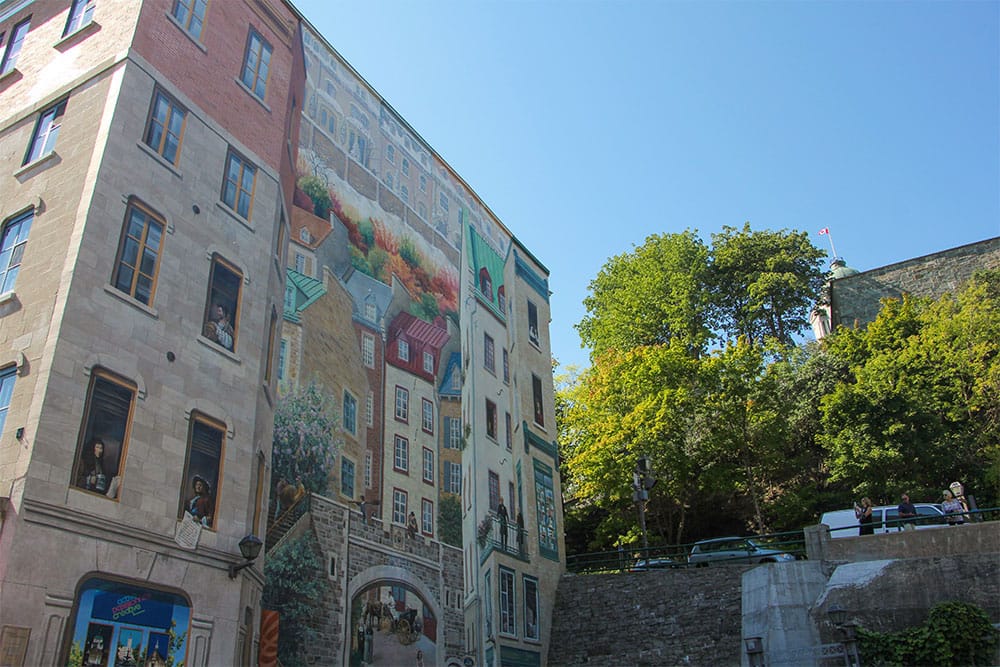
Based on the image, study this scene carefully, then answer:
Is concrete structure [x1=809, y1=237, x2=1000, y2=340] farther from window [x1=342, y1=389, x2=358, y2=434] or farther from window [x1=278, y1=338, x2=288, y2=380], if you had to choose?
window [x1=278, y1=338, x2=288, y2=380]

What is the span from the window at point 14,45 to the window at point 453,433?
1372cm

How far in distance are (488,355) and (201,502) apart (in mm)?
14454

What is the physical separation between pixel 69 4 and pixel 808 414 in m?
29.0

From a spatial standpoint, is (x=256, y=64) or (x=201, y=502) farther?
(x=256, y=64)

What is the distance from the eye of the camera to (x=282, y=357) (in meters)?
17.7

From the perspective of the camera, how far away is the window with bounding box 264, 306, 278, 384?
1684 centimetres

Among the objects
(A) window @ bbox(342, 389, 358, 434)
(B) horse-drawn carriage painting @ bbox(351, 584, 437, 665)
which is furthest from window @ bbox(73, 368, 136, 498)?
(B) horse-drawn carriage painting @ bbox(351, 584, 437, 665)

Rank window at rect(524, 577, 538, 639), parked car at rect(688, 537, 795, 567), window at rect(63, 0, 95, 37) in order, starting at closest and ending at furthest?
window at rect(63, 0, 95, 37) → parked car at rect(688, 537, 795, 567) → window at rect(524, 577, 538, 639)

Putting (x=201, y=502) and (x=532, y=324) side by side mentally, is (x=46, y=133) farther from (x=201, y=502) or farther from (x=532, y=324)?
(x=532, y=324)

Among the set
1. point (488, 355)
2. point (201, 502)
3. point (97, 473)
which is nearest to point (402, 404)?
point (488, 355)

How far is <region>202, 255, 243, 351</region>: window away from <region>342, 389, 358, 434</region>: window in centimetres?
420

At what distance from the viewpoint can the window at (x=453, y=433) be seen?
2342cm

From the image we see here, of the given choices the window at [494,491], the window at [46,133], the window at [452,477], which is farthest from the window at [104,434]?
the window at [494,491]

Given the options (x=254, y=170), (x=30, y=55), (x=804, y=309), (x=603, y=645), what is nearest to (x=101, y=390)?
(x=254, y=170)
